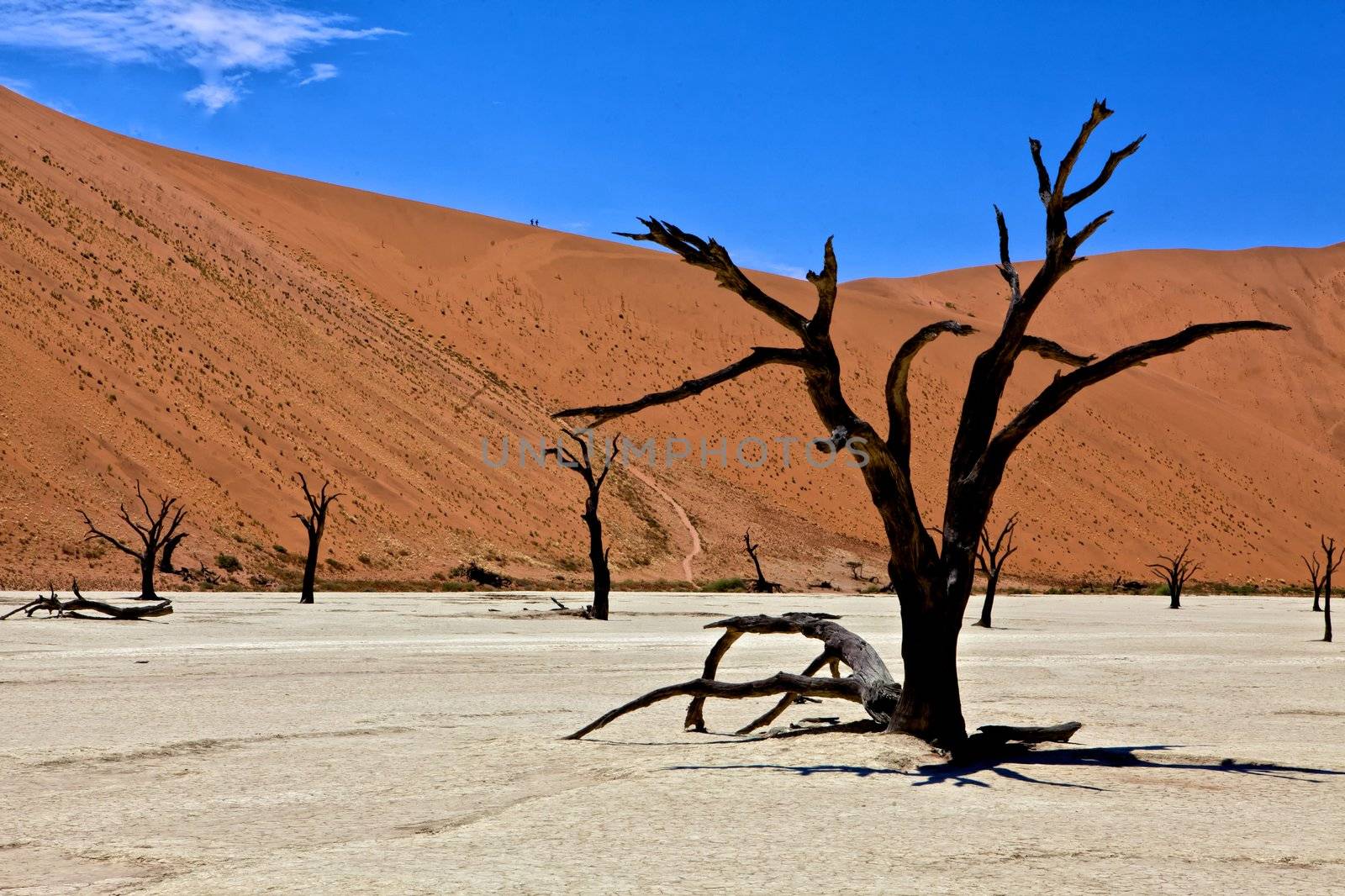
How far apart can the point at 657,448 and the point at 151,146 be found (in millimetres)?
37000

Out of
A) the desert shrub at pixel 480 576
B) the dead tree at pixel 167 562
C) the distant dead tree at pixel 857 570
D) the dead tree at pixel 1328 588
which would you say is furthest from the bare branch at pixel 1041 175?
the distant dead tree at pixel 857 570

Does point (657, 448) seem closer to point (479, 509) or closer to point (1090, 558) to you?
point (479, 509)

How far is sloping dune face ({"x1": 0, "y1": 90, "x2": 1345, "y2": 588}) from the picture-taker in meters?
47.4

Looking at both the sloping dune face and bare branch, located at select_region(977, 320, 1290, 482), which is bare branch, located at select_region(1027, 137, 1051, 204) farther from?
the sloping dune face

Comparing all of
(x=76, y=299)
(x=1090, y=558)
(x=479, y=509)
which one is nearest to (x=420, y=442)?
(x=479, y=509)

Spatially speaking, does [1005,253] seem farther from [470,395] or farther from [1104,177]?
[470,395]

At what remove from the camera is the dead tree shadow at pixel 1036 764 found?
845 cm

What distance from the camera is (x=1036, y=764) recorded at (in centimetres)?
916

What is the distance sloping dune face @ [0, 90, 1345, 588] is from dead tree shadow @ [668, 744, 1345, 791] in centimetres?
3305

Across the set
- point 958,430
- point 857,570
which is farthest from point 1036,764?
point 857,570

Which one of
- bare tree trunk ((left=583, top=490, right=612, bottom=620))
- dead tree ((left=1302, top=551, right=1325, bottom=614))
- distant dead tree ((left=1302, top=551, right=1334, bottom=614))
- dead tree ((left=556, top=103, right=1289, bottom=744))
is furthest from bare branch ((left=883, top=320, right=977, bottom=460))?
dead tree ((left=1302, top=551, right=1325, bottom=614))

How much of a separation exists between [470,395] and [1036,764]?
59650mm

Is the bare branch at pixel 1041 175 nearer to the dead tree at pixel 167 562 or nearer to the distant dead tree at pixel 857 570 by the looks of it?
the dead tree at pixel 167 562

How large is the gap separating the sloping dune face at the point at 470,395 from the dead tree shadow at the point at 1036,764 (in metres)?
33.1
